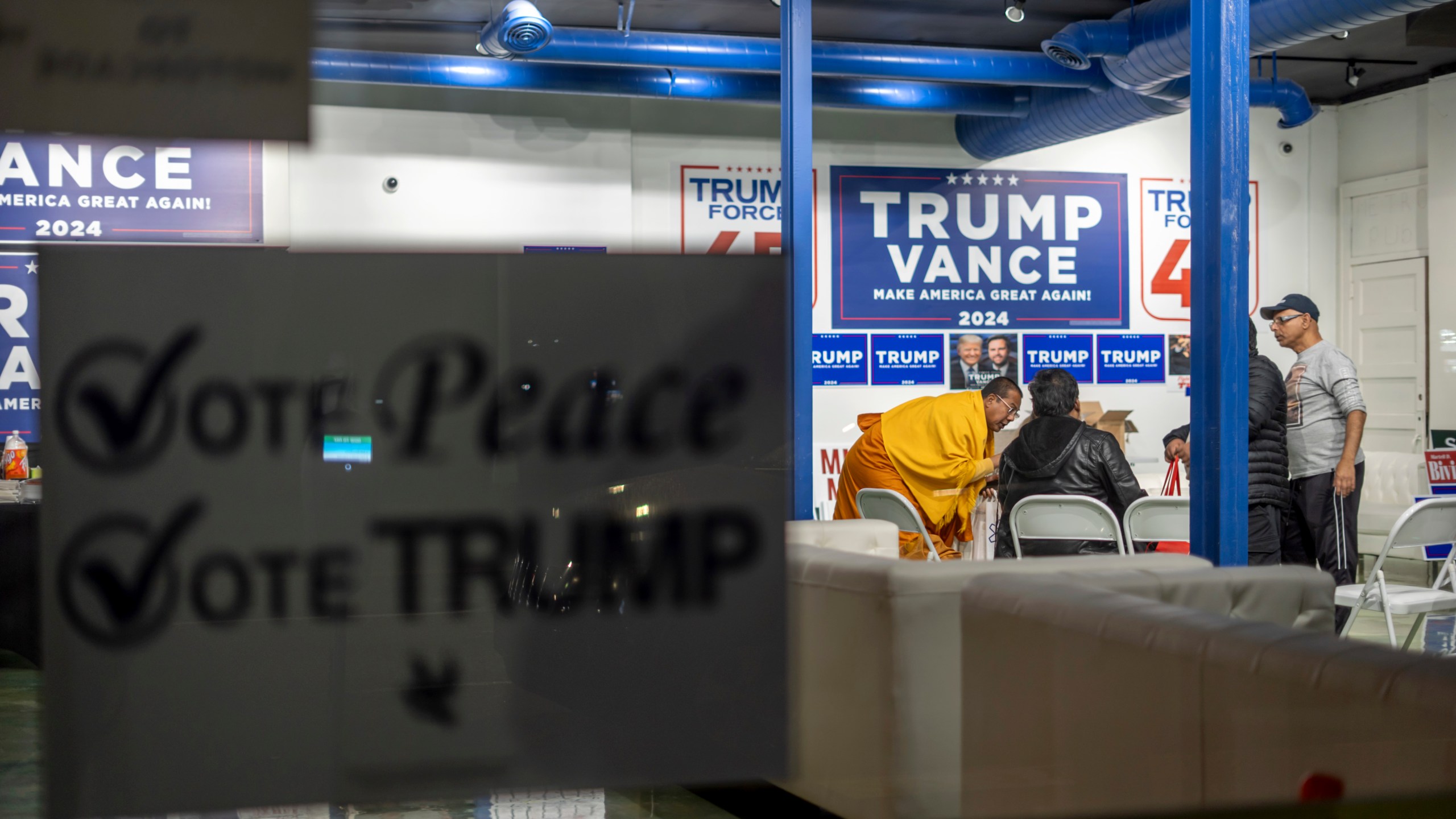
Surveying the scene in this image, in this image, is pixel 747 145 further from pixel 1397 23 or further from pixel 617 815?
pixel 617 815

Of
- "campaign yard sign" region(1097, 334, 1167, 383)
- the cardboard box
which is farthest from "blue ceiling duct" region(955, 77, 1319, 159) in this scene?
the cardboard box

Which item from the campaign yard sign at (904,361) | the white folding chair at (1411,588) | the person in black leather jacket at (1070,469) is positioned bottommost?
the white folding chair at (1411,588)

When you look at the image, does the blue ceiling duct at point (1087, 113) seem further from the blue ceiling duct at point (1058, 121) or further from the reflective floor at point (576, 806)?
the reflective floor at point (576, 806)

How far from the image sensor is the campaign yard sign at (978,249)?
288 inches

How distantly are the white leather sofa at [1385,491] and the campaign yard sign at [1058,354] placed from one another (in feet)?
5.77

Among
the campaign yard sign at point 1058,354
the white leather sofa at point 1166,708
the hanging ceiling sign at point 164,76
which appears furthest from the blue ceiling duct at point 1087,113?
the hanging ceiling sign at point 164,76

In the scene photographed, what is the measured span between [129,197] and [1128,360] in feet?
19.4

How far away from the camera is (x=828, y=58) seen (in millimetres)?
5926

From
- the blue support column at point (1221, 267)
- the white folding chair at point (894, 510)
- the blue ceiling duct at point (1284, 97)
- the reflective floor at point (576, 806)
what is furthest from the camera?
the blue ceiling duct at point (1284, 97)

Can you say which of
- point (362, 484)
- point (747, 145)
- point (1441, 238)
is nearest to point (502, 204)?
point (747, 145)

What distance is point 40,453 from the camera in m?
0.43

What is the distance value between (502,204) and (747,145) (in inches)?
59.8

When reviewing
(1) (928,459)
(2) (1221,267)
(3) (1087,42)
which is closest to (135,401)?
(2) (1221,267)

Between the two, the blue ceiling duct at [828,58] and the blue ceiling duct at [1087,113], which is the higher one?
the blue ceiling duct at [828,58]
